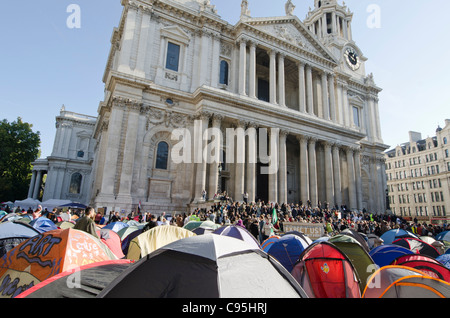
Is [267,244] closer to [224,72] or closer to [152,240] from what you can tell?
[152,240]

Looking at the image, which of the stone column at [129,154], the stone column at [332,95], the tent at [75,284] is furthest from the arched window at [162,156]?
the stone column at [332,95]

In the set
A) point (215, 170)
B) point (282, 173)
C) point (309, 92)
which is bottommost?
point (215, 170)

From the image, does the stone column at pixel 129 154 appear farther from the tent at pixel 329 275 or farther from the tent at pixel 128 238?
the tent at pixel 329 275

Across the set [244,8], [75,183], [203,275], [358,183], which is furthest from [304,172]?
[75,183]

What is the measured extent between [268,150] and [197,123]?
341 inches

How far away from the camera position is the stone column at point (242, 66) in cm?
2738

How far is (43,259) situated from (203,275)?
311 cm

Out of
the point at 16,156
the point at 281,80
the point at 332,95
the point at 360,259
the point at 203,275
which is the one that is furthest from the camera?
the point at 16,156

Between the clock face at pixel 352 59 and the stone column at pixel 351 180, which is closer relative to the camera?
the stone column at pixel 351 180

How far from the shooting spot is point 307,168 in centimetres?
2780

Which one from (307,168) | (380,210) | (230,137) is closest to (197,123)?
(230,137)

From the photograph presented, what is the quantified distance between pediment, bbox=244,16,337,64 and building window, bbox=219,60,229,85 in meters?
4.83

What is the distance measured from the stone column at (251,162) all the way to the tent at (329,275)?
18.4 m

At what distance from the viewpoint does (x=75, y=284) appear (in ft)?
10.9
